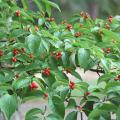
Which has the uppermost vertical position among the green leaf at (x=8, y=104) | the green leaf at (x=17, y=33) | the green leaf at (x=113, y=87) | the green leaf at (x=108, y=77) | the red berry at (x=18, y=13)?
the red berry at (x=18, y=13)

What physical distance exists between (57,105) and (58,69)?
0.20 meters

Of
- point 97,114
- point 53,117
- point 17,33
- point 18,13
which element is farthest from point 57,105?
point 18,13

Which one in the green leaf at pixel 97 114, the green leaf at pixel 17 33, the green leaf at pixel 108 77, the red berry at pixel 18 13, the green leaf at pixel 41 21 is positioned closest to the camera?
the green leaf at pixel 97 114

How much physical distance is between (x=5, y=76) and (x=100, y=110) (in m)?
0.39

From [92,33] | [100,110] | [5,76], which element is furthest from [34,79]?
[92,33]

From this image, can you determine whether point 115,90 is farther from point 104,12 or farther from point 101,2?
point 101,2

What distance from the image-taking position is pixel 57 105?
1.59 meters

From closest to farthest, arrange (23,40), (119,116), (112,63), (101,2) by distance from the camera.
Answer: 1. (119,116)
2. (112,63)
3. (23,40)
4. (101,2)

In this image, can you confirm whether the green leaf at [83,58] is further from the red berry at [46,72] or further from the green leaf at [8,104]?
the green leaf at [8,104]

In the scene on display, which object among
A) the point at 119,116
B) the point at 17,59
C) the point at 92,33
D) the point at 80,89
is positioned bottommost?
the point at 119,116

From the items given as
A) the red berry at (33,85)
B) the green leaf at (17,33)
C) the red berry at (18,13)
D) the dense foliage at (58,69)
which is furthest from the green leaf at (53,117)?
the red berry at (18,13)

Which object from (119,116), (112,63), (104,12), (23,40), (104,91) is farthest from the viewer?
(104,12)

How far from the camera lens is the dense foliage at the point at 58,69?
1582mm

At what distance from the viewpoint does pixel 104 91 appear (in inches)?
62.4
